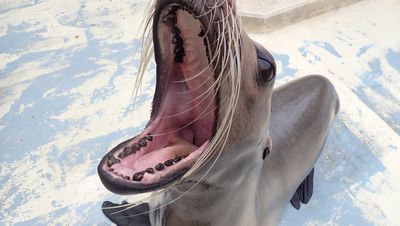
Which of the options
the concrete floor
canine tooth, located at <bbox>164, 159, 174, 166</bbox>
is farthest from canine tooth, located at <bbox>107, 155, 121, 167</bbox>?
the concrete floor

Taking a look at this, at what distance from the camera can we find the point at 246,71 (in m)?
1.13

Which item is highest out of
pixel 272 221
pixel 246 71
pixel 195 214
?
pixel 246 71

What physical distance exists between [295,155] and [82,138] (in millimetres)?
970

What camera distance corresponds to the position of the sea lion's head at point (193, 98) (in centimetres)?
103

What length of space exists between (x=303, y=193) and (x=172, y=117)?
0.98 meters

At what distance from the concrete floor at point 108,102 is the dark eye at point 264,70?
94cm

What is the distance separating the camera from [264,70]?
45.8 inches

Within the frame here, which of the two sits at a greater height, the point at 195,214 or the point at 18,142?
the point at 195,214

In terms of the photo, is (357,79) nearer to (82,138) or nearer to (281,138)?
(281,138)

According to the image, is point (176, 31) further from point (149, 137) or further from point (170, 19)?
point (149, 137)

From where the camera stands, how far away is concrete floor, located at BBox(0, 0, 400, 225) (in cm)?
200

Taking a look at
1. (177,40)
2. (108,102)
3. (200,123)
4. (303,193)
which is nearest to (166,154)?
(200,123)

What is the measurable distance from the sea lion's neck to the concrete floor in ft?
2.15

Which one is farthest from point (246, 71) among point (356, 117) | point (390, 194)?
point (356, 117)
